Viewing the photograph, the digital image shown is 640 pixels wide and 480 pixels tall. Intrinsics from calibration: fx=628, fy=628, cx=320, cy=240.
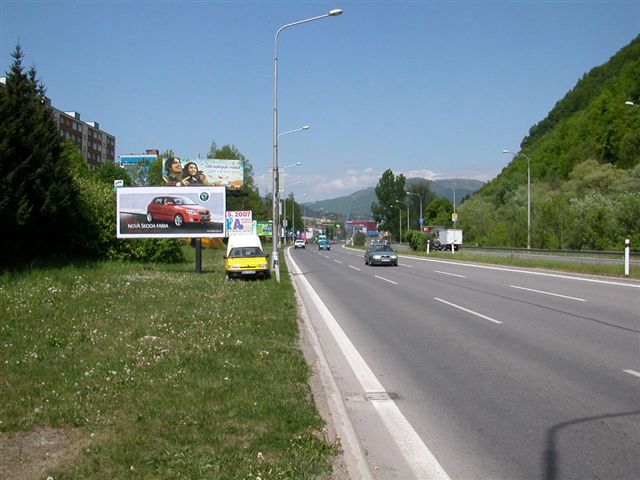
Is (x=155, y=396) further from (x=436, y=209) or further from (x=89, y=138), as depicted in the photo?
(x=436, y=209)

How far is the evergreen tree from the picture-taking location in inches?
853

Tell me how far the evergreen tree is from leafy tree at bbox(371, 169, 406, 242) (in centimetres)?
A: 11443

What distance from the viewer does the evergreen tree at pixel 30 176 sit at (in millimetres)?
21672

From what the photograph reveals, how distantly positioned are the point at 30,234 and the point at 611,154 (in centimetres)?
8248

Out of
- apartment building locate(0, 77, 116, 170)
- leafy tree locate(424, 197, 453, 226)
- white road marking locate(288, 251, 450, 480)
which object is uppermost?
apartment building locate(0, 77, 116, 170)

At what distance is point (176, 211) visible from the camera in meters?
28.5

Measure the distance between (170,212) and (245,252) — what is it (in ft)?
14.7

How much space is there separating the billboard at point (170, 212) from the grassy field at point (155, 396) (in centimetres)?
1535

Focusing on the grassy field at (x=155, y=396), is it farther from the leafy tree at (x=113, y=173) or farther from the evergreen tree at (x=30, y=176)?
the leafy tree at (x=113, y=173)

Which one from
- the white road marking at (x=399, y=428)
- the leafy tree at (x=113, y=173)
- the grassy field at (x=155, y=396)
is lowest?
the white road marking at (x=399, y=428)

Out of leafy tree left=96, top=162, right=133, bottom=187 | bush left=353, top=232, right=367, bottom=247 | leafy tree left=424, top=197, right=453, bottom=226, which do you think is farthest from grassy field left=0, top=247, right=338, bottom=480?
leafy tree left=424, top=197, right=453, bottom=226

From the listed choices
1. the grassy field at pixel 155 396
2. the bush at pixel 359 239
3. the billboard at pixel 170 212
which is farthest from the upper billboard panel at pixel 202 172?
the bush at pixel 359 239

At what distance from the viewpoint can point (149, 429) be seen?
551cm

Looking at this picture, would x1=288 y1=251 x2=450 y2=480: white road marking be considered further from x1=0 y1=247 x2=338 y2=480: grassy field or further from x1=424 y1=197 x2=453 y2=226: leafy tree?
x1=424 y1=197 x2=453 y2=226: leafy tree
